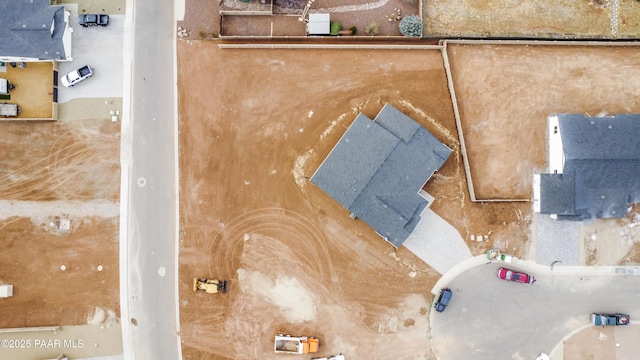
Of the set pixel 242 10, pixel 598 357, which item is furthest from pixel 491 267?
pixel 242 10

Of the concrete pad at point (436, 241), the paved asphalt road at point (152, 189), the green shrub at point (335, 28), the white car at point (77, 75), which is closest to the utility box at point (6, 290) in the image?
the paved asphalt road at point (152, 189)

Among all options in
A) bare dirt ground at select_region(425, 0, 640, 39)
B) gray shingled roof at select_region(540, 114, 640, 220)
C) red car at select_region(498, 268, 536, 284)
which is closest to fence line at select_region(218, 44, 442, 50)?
bare dirt ground at select_region(425, 0, 640, 39)

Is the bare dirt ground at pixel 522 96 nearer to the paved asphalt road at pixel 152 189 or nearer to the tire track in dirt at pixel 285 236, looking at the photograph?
the tire track in dirt at pixel 285 236

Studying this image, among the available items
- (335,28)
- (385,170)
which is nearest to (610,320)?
(385,170)

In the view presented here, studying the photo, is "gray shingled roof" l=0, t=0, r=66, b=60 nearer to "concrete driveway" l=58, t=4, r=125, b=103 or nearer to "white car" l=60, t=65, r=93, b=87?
"concrete driveway" l=58, t=4, r=125, b=103

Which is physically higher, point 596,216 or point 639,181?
point 639,181

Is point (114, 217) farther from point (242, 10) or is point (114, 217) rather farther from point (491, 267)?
point (491, 267)
